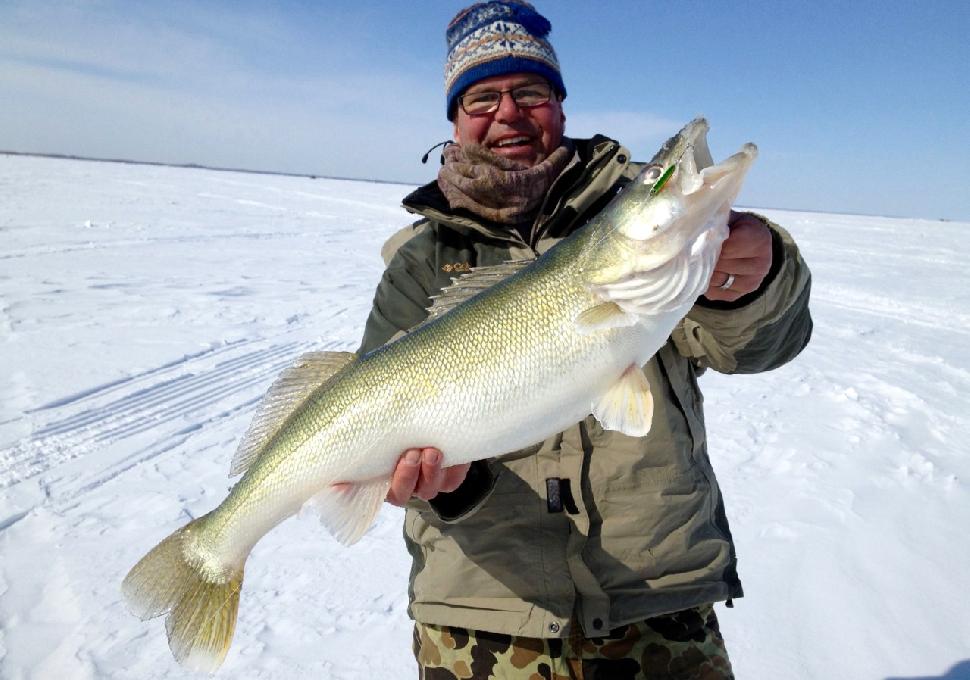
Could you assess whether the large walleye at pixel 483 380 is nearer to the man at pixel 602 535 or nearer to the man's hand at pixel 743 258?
the man's hand at pixel 743 258

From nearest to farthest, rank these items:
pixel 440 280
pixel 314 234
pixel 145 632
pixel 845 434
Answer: pixel 440 280, pixel 145 632, pixel 845 434, pixel 314 234

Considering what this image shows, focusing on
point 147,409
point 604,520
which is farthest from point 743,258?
point 147,409

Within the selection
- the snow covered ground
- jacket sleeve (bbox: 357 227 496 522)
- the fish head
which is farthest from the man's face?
the snow covered ground

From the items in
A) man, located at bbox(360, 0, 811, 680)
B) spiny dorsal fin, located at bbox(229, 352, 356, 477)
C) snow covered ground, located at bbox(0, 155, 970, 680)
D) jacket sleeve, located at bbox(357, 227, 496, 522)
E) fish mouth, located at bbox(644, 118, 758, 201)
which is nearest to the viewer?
fish mouth, located at bbox(644, 118, 758, 201)

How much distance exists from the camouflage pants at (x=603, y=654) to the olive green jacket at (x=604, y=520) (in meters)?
0.11

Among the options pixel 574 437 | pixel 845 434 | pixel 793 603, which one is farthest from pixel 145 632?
pixel 845 434

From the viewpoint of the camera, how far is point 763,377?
584cm

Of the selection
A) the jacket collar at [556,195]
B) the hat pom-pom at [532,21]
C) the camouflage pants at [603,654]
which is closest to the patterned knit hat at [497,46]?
the hat pom-pom at [532,21]

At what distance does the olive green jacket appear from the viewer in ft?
6.23

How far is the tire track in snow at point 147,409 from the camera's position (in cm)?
382

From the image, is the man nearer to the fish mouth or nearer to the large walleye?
the large walleye

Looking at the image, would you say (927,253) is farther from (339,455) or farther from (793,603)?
(339,455)

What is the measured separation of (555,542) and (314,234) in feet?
52.2

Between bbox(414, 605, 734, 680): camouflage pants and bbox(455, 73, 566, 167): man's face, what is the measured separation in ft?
6.07
